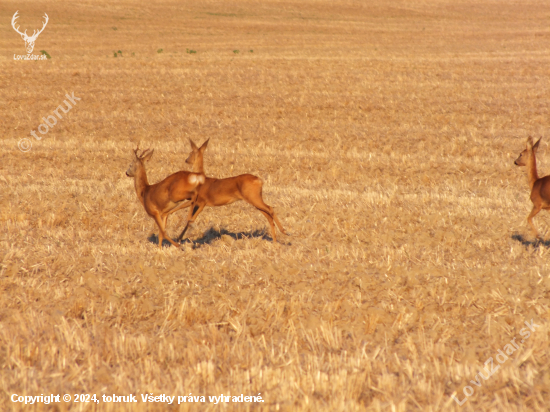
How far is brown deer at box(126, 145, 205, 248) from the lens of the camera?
298 inches

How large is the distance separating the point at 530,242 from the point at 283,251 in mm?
3548

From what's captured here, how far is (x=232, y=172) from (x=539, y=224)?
6.71 m

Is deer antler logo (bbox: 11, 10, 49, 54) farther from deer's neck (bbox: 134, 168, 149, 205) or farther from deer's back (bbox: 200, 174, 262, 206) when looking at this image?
deer's back (bbox: 200, 174, 262, 206)

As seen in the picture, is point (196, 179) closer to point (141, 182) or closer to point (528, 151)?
point (141, 182)

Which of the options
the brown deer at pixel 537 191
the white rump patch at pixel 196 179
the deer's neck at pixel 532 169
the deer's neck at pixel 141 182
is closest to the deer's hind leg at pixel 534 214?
the brown deer at pixel 537 191

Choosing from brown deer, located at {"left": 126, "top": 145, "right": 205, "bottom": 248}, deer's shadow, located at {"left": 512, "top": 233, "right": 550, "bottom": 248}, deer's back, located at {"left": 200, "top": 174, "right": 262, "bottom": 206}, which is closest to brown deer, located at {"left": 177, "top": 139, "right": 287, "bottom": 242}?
deer's back, located at {"left": 200, "top": 174, "right": 262, "bottom": 206}

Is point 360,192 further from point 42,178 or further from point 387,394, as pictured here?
point 387,394

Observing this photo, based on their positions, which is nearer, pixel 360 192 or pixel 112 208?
pixel 112 208

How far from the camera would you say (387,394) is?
408 cm

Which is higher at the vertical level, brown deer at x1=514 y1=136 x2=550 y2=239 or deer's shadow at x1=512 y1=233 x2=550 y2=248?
brown deer at x1=514 y1=136 x2=550 y2=239

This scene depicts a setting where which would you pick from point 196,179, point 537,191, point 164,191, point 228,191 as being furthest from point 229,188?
point 537,191

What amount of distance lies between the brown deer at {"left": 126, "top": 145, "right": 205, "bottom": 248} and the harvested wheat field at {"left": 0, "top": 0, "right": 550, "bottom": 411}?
523mm

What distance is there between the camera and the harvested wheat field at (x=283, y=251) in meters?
4.29

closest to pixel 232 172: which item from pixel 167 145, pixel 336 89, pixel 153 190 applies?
pixel 167 145
